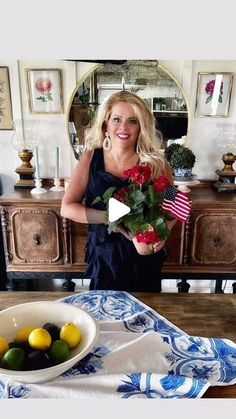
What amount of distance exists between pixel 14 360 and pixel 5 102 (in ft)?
7.05

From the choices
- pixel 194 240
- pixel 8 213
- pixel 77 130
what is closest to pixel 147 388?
pixel 194 240

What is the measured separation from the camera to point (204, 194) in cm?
241

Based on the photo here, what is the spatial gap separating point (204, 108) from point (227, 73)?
0.95ft

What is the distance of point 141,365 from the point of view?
2.89 ft

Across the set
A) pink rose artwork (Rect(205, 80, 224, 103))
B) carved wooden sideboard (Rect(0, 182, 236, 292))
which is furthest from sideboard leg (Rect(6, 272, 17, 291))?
pink rose artwork (Rect(205, 80, 224, 103))

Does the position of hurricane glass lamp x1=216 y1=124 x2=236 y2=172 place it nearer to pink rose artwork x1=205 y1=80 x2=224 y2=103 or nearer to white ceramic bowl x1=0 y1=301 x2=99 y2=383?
pink rose artwork x1=205 y1=80 x2=224 y2=103

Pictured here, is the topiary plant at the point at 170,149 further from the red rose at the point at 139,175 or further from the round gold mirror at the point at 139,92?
the red rose at the point at 139,175

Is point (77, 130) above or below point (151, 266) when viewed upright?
above

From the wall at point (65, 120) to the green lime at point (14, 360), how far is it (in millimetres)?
1949

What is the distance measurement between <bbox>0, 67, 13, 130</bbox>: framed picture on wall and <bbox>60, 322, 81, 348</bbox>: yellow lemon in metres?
2.03

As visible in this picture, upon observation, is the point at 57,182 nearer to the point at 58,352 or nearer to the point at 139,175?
the point at 139,175

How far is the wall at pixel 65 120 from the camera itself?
7.78 ft

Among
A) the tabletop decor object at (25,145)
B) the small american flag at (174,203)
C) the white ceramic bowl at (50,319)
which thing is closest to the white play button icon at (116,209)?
the small american flag at (174,203)

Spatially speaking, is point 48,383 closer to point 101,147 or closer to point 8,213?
point 101,147
